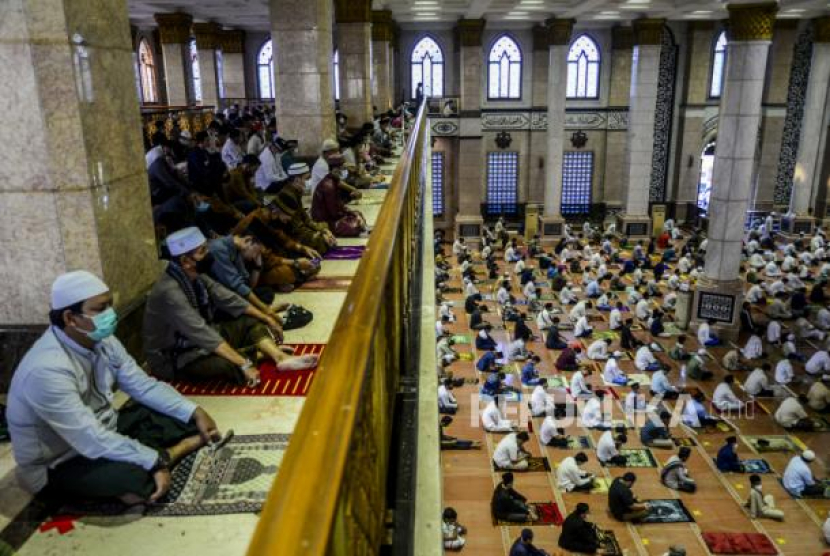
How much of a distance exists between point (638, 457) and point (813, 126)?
13935 mm

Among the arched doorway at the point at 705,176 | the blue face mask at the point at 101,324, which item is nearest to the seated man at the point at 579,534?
the blue face mask at the point at 101,324

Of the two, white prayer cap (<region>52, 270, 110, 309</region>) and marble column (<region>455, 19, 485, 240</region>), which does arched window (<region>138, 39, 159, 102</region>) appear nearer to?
marble column (<region>455, 19, 485, 240</region>)

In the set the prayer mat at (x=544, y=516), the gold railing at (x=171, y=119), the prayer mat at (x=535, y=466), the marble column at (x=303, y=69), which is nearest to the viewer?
the prayer mat at (x=544, y=516)

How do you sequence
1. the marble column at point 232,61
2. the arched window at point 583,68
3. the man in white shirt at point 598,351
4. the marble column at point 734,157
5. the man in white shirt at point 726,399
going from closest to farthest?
the man in white shirt at point 726,399 < the marble column at point 734,157 < the man in white shirt at point 598,351 < the marble column at point 232,61 < the arched window at point 583,68

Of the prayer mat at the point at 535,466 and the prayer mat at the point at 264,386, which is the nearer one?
the prayer mat at the point at 264,386

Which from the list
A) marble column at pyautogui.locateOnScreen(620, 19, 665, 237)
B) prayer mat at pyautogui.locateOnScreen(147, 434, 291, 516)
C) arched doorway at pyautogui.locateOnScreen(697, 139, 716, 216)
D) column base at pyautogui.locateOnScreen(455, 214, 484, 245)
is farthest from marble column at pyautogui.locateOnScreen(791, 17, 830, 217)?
prayer mat at pyautogui.locateOnScreen(147, 434, 291, 516)

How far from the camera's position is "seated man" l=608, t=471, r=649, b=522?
7.17 metres

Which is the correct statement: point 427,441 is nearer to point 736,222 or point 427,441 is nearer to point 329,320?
point 329,320

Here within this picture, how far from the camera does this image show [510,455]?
8.23 meters

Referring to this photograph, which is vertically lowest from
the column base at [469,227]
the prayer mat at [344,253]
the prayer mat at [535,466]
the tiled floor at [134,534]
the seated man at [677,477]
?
the prayer mat at [535,466]

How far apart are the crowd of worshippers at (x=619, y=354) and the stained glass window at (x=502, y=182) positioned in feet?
10.5

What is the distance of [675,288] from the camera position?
1434 centimetres

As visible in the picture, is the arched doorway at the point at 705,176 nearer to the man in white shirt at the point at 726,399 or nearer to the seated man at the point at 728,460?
the man in white shirt at the point at 726,399

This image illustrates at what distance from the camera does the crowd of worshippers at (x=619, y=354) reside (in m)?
7.67
